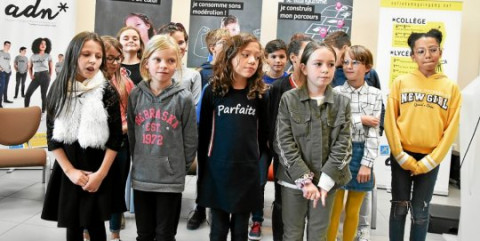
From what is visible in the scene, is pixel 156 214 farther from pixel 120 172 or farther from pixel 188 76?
pixel 188 76

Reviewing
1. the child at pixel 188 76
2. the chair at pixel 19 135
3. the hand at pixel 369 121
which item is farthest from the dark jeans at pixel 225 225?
the chair at pixel 19 135

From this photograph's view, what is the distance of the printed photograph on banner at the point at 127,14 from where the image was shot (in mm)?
4680

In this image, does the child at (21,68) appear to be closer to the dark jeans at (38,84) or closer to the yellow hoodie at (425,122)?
the dark jeans at (38,84)

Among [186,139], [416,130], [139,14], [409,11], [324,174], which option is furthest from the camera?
[139,14]

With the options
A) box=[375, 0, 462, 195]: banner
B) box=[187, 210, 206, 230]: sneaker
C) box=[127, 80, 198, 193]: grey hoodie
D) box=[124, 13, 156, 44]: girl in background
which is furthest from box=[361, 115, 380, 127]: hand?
box=[124, 13, 156, 44]: girl in background

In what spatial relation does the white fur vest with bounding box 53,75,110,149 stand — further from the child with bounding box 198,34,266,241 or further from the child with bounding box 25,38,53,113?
the child with bounding box 25,38,53,113

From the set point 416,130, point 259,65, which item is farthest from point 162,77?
point 416,130

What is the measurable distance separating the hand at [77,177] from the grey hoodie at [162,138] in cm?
23

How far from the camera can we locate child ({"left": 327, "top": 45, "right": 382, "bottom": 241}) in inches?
92.4

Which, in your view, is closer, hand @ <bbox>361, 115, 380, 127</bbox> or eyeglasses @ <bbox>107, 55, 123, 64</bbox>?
hand @ <bbox>361, 115, 380, 127</bbox>

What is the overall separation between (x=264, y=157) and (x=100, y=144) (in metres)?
1.02

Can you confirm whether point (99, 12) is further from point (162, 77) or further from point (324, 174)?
point (324, 174)

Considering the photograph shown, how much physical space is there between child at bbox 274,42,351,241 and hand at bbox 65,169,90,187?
916mm

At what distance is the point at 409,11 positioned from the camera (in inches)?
172
